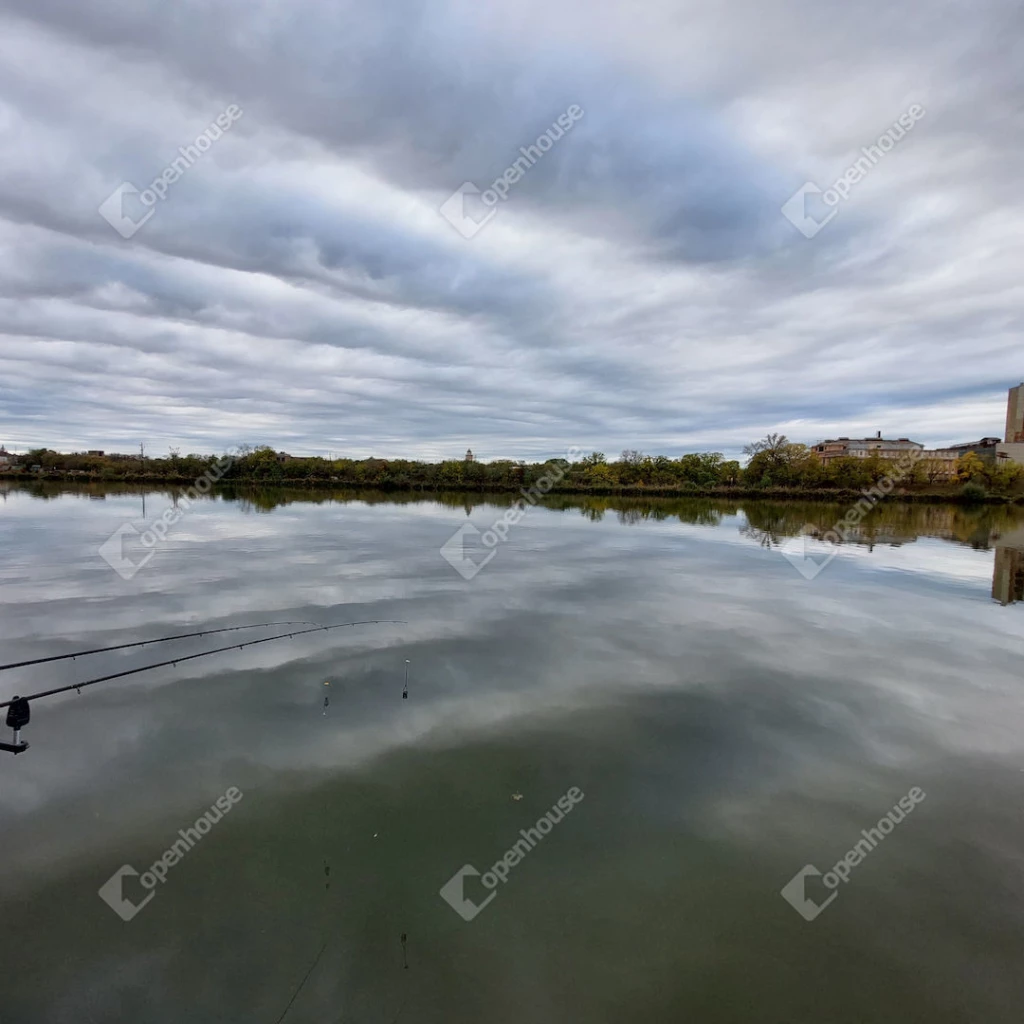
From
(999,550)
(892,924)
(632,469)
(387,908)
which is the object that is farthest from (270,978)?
(632,469)

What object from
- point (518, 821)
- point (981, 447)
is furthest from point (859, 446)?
point (518, 821)

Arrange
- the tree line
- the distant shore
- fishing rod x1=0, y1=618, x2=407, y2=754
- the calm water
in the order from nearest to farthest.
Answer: the calm water → fishing rod x1=0, y1=618, x2=407, y2=754 → the distant shore → the tree line

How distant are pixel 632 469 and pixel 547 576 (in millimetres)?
100628

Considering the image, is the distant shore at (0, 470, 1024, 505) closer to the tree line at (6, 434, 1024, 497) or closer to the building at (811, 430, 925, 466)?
the tree line at (6, 434, 1024, 497)

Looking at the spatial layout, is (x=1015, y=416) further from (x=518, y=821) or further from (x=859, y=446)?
(x=518, y=821)

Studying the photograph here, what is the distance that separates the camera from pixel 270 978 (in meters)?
3.76

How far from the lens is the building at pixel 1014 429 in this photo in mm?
134500

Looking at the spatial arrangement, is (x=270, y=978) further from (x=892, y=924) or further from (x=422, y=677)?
(x=422, y=677)

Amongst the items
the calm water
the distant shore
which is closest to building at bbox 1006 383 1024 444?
the distant shore

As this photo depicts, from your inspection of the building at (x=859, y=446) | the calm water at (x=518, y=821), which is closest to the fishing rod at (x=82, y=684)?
the calm water at (x=518, y=821)

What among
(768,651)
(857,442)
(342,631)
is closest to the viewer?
(768,651)

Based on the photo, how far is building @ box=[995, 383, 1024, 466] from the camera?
441ft

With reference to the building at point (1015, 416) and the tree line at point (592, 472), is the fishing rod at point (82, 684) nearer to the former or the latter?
the tree line at point (592, 472)

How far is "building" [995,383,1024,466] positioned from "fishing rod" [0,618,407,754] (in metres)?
171
